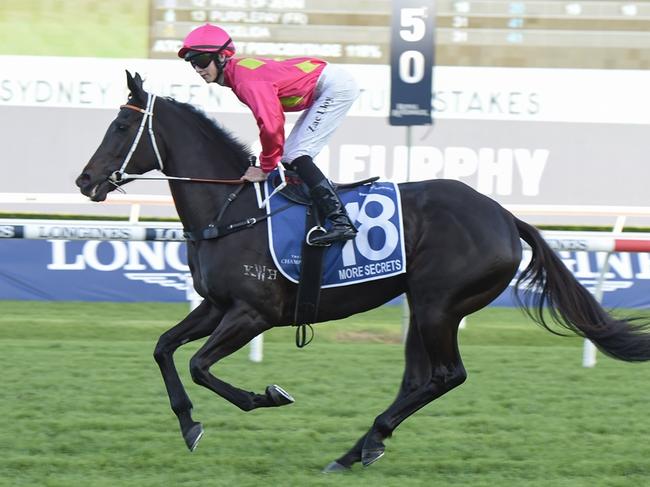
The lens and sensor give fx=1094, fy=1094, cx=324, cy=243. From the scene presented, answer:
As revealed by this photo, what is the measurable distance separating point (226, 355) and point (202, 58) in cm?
115

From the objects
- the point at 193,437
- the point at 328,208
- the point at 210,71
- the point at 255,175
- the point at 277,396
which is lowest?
the point at 193,437

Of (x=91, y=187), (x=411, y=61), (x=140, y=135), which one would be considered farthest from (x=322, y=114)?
(x=411, y=61)

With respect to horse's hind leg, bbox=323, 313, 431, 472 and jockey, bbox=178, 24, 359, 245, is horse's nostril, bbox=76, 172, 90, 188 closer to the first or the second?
jockey, bbox=178, 24, 359, 245

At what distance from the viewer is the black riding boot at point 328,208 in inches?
166

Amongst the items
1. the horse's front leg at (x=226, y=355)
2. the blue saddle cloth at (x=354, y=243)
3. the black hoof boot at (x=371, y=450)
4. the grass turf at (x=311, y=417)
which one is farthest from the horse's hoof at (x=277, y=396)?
the blue saddle cloth at (x=354, y=243)

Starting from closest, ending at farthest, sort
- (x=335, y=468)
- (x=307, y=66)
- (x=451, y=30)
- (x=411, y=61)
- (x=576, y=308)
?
(x=335, y=468) → (x=307, y=66) → (x=576, y=308) → (x=411, y=61) → (x=451, y=30)

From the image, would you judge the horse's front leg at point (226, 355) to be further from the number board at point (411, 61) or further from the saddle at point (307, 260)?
the number board at point (411, 61)

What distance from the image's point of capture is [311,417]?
4.95m

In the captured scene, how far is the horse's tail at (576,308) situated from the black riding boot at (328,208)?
31.8 inches

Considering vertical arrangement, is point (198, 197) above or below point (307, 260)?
above

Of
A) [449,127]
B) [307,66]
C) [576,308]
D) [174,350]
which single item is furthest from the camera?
[449,127]

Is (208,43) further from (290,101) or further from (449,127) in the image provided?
(449,127)

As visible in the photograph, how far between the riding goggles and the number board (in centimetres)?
298

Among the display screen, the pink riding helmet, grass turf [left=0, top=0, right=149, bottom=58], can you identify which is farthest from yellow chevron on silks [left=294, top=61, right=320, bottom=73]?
grass turf [left=0, top=0, right=149, bottom=58]
